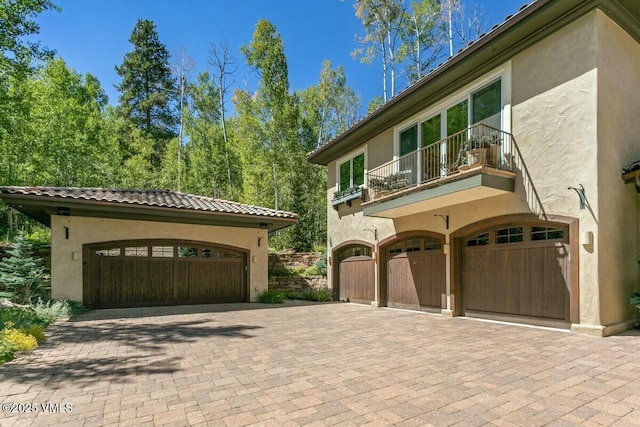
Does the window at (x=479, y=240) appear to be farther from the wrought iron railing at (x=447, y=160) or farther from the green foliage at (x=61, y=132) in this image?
the green foliage at (x=61, y=132)

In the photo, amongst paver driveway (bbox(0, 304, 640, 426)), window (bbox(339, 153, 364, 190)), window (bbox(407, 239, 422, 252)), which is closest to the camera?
paver driveway (bbox(0, 304, 640, 426))

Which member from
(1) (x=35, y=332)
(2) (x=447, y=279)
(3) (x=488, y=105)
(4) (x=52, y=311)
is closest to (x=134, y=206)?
(4) (x=52, y=311)

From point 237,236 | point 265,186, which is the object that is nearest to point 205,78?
point 265,186

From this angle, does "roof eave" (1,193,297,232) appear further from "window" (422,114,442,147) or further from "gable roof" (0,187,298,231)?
"window" (422,114,442,147)

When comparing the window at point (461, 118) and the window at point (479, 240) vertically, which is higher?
the window at point (461, 118)

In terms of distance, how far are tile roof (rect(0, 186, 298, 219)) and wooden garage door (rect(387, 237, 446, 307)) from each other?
4197mm

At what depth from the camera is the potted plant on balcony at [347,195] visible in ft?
42.0

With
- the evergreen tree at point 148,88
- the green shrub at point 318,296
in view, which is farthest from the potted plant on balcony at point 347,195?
the evergreen tree at point 148,88

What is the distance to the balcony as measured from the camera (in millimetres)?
7512

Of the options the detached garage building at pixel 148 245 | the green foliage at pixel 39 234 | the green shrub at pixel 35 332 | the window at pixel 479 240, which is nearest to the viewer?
the green shrub at pixel 35 332

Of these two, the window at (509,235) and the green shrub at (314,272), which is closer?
the window at (509,235)

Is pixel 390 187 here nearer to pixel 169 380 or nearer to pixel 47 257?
pixel 169 380

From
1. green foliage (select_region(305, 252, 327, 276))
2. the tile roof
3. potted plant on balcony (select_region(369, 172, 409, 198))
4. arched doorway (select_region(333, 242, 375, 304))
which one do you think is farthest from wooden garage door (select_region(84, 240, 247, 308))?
potted plant on balcony (select_region(369, 172, 409, 198))

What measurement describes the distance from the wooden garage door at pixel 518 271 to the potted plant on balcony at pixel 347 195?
468cm
